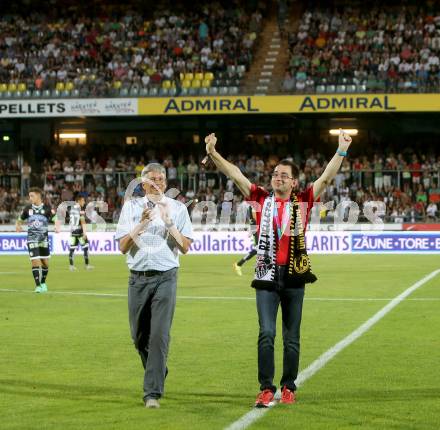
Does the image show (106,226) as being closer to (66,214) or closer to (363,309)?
(66,214)

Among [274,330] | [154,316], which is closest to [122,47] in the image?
[154,316]

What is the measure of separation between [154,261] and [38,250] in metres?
12.7

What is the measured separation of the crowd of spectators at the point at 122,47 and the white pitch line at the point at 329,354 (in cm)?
2622

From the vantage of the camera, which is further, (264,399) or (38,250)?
(38,250)

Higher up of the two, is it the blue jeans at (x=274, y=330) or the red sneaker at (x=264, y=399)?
the blue jeans at (x=274, y=330)

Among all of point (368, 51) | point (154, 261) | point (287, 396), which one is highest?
point (368, 51)

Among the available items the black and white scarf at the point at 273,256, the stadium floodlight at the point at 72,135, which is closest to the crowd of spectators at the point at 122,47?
the stadium floodlight at the point at 72,135

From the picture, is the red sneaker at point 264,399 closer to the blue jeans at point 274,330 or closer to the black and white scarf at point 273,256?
the blue jeans at point 274,330

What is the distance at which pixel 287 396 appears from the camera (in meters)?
8.62

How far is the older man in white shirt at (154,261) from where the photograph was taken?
27.6ft

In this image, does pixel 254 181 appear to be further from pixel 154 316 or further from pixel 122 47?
pixel 154 316

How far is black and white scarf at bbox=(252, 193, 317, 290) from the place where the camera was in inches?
330

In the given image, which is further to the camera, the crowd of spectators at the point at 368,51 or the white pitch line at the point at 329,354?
the crowd of spectators at the point at 368,51

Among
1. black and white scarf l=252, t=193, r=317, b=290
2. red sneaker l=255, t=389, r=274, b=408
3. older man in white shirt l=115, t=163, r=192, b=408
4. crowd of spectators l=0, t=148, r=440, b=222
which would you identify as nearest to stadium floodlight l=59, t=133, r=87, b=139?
crowd of spectators l=0, t=148, r=440, b=222
